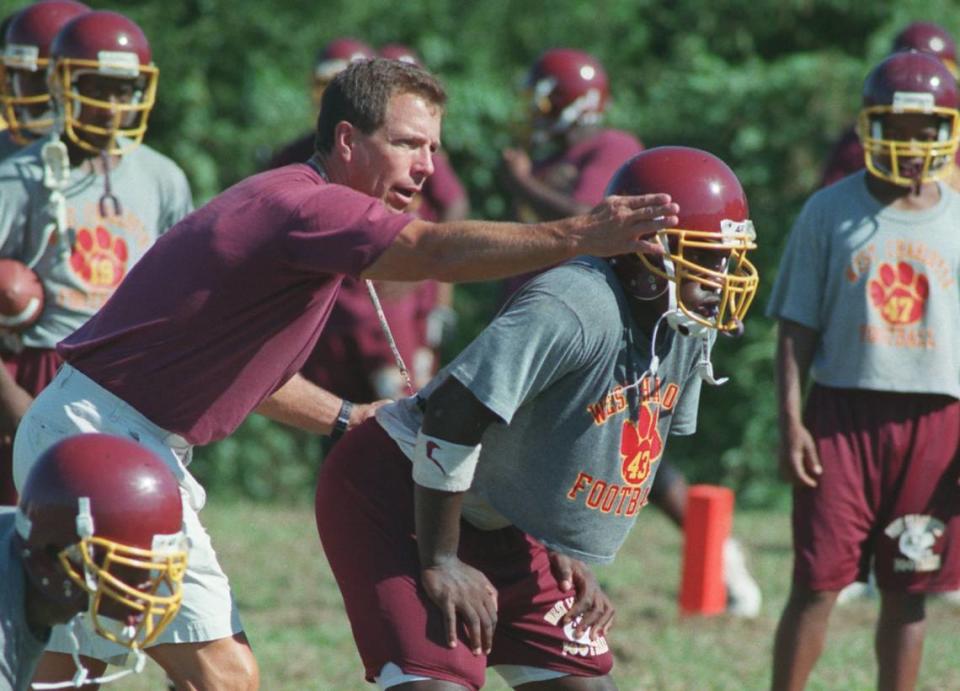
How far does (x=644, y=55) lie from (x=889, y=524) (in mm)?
8167

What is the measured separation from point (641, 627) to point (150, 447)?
11.9 ft

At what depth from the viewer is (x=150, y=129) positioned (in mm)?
11008

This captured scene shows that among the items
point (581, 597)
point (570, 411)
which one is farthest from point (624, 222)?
point (581, 597)

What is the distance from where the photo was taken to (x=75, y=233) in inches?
220

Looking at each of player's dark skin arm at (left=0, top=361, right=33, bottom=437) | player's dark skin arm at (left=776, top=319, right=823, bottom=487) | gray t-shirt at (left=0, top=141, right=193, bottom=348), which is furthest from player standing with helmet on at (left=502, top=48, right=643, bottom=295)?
player's dark skin arm at (left=0, top=361, right=33, bottom=437)

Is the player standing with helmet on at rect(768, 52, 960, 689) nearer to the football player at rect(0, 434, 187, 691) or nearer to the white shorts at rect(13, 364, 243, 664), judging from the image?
the white shorts at rect(13, 364, 243, 664)

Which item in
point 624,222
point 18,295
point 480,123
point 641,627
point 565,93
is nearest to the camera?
point 624,222

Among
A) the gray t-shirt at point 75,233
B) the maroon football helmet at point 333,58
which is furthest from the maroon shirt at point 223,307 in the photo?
the maroon football helmet at point 333,58

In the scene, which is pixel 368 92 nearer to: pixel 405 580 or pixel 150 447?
pixel 150 447

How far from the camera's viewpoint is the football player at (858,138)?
6.45m

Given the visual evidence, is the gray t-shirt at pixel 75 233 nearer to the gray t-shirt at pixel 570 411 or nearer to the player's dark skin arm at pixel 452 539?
the gray t-shirt at pixel 570 411

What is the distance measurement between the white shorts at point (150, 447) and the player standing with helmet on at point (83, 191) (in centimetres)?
135

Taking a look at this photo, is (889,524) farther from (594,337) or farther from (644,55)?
(644,55)

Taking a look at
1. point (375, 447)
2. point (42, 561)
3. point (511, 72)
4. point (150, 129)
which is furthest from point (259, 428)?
point (42, 561)
